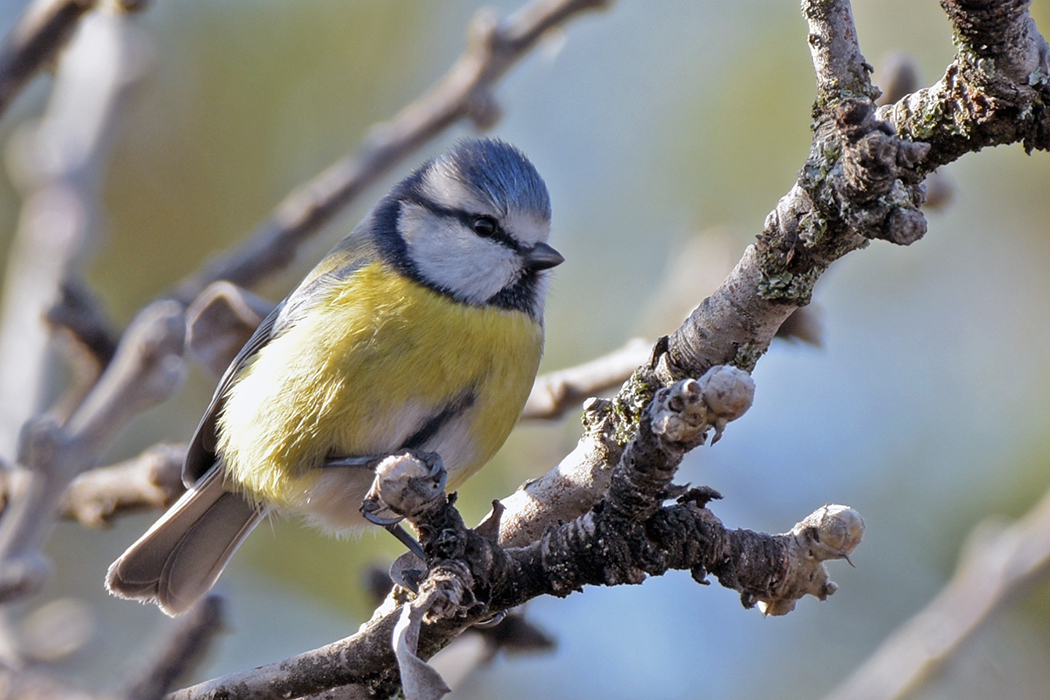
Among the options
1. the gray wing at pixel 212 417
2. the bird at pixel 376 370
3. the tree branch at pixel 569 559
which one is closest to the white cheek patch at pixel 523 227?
the bird at pixel 376 370

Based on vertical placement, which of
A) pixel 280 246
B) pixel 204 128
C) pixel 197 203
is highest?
pixel 204 128

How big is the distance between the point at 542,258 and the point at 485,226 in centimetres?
18

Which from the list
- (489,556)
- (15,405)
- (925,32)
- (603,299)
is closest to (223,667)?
(15,405)

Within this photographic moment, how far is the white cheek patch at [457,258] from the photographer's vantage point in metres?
2.37

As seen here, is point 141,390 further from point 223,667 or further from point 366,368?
point 223,667

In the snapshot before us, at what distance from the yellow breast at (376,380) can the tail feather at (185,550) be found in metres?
0.29

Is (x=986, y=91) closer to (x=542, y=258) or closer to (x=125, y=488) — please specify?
(x=542, y=258)

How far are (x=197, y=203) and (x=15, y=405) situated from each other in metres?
2.02

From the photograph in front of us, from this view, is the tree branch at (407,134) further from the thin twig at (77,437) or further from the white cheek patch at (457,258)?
the thin twig at (77,437)

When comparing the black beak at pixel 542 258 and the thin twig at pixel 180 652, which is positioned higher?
the black beak at pixel 542 258

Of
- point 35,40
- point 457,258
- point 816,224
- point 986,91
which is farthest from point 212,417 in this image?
point 986,91

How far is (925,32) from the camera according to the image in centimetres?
388

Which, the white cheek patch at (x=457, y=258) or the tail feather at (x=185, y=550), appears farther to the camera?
the tail feather at (x=185, y=550)

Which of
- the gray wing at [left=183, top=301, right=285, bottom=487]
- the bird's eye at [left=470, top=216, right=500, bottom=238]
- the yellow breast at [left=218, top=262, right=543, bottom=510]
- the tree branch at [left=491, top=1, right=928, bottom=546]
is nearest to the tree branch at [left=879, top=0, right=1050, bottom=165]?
the tree branch at [left=491, top=1, right=928, bottom=546]
